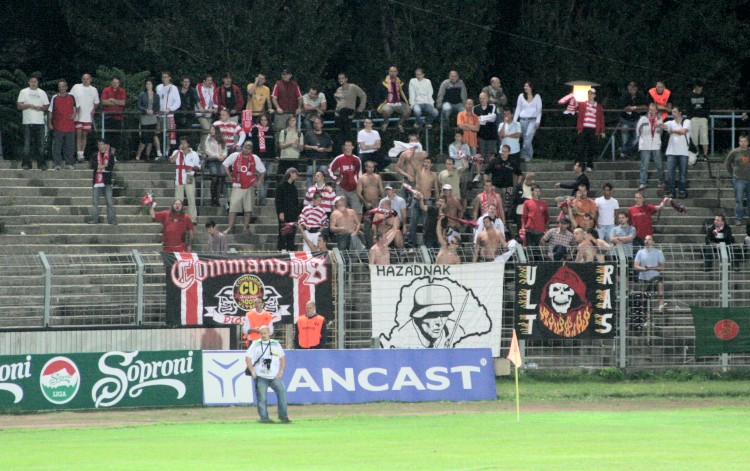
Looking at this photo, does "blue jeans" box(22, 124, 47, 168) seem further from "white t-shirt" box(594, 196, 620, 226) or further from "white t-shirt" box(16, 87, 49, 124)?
"white t-shirt" box(594, 196, 620, 226)

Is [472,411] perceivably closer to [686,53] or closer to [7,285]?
[7,285]

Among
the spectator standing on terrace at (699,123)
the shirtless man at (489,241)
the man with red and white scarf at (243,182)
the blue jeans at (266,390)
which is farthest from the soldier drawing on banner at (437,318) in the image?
the spectator standing on terrace at (699,123)

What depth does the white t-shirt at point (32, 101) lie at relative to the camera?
98.6ft

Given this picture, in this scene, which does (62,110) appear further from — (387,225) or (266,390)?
(266,390)

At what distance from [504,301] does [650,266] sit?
2.80m

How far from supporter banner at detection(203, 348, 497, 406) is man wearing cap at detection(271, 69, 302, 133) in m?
10.1

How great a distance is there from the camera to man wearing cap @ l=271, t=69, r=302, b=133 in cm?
3212

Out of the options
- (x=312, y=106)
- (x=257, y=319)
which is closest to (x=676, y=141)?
(x=312, y=106)

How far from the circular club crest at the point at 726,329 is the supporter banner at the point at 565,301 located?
1982 mm

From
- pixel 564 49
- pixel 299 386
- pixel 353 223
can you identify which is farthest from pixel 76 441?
pixel 564 49

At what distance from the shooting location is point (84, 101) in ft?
102

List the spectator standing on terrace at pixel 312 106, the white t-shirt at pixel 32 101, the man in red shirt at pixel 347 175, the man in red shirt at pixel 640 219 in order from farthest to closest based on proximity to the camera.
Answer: the spectator standing on terrace at pixel 312 106 < the white t-shirt at pixel 32 101 < the man in red shirt at pixel 347 175 < the man in red shirt at pixel 640 219

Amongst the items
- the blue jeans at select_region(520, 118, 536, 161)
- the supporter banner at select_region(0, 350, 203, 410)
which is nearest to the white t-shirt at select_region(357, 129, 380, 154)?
the blue jeans at select_region(520, 118, 536, 161)

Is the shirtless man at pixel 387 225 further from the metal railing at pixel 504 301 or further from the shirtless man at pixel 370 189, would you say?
the shirtless man at pixel 370 189
